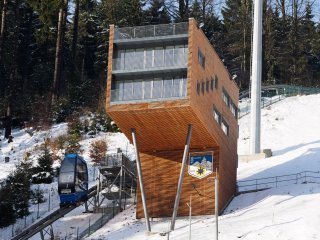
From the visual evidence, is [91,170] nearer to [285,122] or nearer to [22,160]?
[22,160]

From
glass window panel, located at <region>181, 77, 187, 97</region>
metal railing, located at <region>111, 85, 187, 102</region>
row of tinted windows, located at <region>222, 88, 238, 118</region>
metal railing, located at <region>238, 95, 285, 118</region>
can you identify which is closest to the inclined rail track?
metal railing, located at <region>111, 85, 187, 102</region>

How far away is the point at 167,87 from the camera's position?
40.9 meters

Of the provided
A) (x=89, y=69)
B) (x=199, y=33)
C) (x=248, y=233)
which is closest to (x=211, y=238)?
(x=248, y=233)

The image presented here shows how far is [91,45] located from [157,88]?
4351 centimetres

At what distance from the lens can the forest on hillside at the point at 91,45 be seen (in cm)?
7044

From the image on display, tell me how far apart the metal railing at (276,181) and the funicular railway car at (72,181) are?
10.2 metres

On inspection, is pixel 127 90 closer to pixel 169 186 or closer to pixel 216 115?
pixel 216 115

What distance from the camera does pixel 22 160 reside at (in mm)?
59031

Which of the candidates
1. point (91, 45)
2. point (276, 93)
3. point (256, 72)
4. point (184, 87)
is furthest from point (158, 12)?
point (184, 87)

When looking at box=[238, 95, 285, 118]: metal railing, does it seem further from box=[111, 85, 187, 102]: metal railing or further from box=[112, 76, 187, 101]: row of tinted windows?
A: box=[111, 85, 187, 102]: metal railing

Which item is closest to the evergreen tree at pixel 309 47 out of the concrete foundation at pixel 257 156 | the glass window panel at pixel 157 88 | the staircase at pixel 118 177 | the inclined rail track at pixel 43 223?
the concrete foundation at pixel 257 156

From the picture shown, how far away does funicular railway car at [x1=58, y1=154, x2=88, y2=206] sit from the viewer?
47375 millimetres

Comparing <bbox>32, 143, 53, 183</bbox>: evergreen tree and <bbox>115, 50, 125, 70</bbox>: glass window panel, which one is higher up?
<bbox>115, 50, 125, 70</bbox>: glass window panel

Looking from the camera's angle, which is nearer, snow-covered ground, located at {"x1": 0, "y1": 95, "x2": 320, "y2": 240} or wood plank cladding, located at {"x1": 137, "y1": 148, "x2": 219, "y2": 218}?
A: snow-covered ground, located at {"x1": 0, "y1": 95, "x2": 320, "y2": 240}
